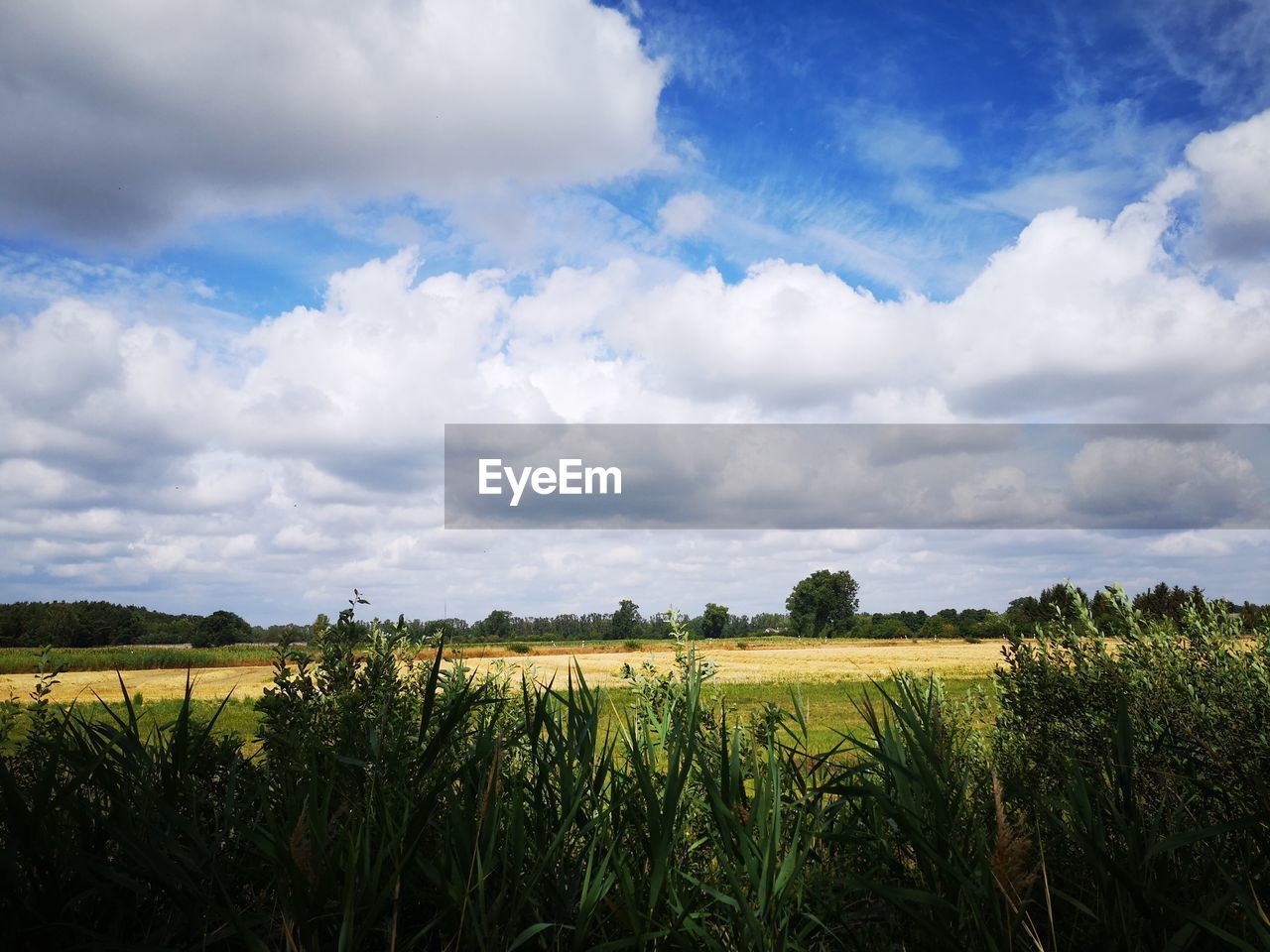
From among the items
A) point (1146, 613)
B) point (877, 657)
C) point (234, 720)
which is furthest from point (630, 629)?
point (1146, 613)

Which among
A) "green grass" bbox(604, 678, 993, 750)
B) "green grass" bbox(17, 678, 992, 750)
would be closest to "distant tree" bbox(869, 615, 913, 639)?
"green grass" bbox(604, 678, 993, 750)

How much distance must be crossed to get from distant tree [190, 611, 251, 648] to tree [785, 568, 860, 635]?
10122cm

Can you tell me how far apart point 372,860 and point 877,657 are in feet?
226

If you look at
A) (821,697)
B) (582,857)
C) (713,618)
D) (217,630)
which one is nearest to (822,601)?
(713,618)

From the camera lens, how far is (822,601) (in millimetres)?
163500

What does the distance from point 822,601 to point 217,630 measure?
10843cm

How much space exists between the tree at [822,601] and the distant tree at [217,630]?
10122cm

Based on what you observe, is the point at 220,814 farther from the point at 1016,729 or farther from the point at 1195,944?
the point at 1016,729

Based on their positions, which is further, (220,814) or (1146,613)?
(1146,613)

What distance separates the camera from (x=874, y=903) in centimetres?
272

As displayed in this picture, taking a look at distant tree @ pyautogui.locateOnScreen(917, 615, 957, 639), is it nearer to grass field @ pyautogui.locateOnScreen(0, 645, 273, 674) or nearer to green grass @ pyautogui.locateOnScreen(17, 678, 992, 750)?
green grass @ pyautogui.locateOnScreen(17, 678, 992, 750)

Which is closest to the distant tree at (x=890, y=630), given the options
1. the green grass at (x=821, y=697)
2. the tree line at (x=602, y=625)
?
the tree line at (x=602, y=625)

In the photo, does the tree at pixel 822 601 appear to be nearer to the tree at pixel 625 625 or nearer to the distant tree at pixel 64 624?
the tree at pixel 625 625

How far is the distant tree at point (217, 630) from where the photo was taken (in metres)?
109
